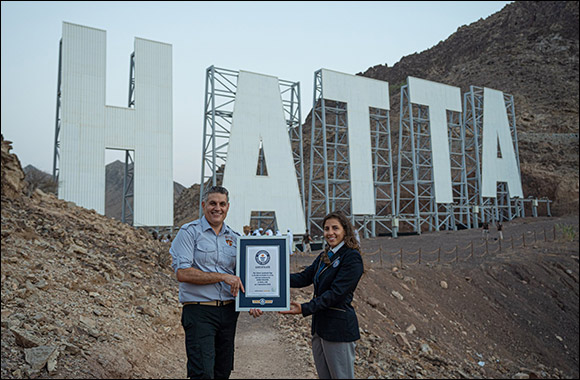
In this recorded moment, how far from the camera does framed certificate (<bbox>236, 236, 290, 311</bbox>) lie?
12.1 ft

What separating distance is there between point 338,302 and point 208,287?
3.51 ft

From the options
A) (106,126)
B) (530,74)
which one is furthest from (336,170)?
(530,74)

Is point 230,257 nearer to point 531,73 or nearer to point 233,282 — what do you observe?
point 233,282

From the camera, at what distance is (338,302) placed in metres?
3.41

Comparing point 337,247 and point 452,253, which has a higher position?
point 337,247

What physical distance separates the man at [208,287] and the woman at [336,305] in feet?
1.96

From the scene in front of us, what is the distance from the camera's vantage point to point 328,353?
338cm

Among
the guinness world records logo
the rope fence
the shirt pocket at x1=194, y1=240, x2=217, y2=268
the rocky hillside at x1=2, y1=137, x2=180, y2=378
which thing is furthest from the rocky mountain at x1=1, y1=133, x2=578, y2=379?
the guinness world records logo

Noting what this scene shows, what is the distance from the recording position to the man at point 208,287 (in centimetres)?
354

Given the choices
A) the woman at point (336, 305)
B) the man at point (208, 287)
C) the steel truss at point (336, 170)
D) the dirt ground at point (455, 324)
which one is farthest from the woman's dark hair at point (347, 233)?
the steel truss at point (336, 170)

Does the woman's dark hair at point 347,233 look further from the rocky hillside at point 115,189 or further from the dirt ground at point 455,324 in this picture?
the rocky hillside at point 115,189

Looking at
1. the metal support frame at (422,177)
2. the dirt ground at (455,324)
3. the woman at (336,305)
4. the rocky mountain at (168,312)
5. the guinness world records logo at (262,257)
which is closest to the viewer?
the woman at (336,305)

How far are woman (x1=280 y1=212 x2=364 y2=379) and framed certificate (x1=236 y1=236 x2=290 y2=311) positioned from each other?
0.57ft

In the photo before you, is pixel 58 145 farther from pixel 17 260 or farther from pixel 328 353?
pixel 328 353
